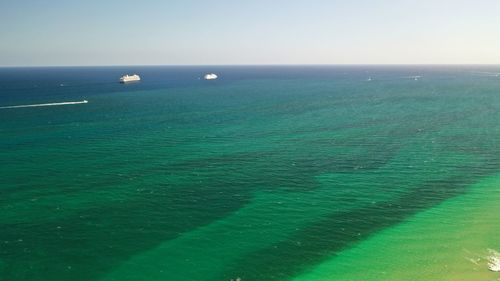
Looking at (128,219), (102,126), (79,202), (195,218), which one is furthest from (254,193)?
(102,126)

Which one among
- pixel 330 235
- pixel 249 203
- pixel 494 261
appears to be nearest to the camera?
pixel 494 261

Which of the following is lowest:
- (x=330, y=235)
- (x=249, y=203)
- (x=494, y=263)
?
(x=330, y=235)

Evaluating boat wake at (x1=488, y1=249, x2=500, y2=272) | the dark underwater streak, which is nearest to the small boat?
boat wake at (x1=488, y1=249, x2=500, y2=272)

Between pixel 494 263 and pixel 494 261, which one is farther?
pixel 494 261

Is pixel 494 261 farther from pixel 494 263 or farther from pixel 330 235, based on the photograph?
pixel 330 235

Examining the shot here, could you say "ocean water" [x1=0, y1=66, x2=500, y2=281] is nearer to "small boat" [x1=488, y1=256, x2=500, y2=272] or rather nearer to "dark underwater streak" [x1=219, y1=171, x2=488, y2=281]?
"dark underwater streak" [x1=219, y1=171, x2=488, y2=281]

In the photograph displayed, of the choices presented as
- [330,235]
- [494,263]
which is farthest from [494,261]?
[330,235]

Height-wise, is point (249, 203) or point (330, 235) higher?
point (249, 203)

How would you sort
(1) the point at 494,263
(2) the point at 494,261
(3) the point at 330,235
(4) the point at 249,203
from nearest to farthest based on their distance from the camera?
(1) the point at 494,263, (2) the point at 494,261, (3) the point at 330,235, (4) the point at 249,203

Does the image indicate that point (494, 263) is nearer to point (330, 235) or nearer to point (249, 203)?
point (330, 235)

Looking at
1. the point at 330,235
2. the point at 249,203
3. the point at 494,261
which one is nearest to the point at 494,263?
the point at 494,261
